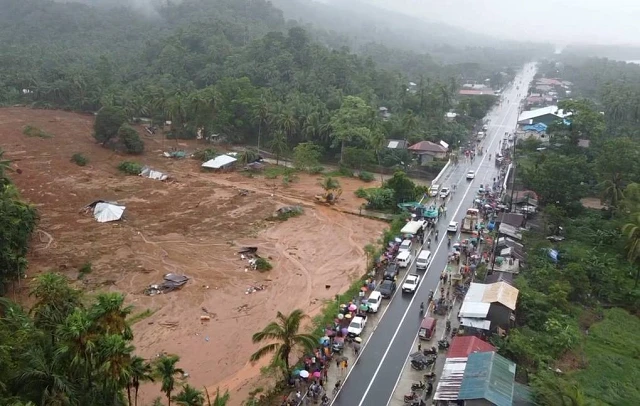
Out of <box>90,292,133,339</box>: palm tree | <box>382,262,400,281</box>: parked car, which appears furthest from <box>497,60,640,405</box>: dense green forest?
<box>90,292,133,339</box>: palm tree

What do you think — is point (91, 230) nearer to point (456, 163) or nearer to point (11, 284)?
point (11, 284)

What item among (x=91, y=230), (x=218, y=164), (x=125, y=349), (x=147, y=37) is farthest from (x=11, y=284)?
(x=147, y=37)

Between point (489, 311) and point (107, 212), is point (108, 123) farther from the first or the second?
point (489, 311)

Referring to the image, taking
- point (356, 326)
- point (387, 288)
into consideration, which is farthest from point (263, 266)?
point (356, 326)

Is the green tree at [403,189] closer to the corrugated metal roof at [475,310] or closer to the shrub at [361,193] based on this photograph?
the shrub at [361,193]

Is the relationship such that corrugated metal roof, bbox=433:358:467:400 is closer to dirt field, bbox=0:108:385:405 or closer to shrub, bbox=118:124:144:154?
dirt field, bbox=0:108:385:405

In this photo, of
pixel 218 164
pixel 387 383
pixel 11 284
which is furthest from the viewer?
pixel 218 164

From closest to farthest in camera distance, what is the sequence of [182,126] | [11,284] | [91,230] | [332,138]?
[11,284]
[91,230]
[332,138]
[182,126]
